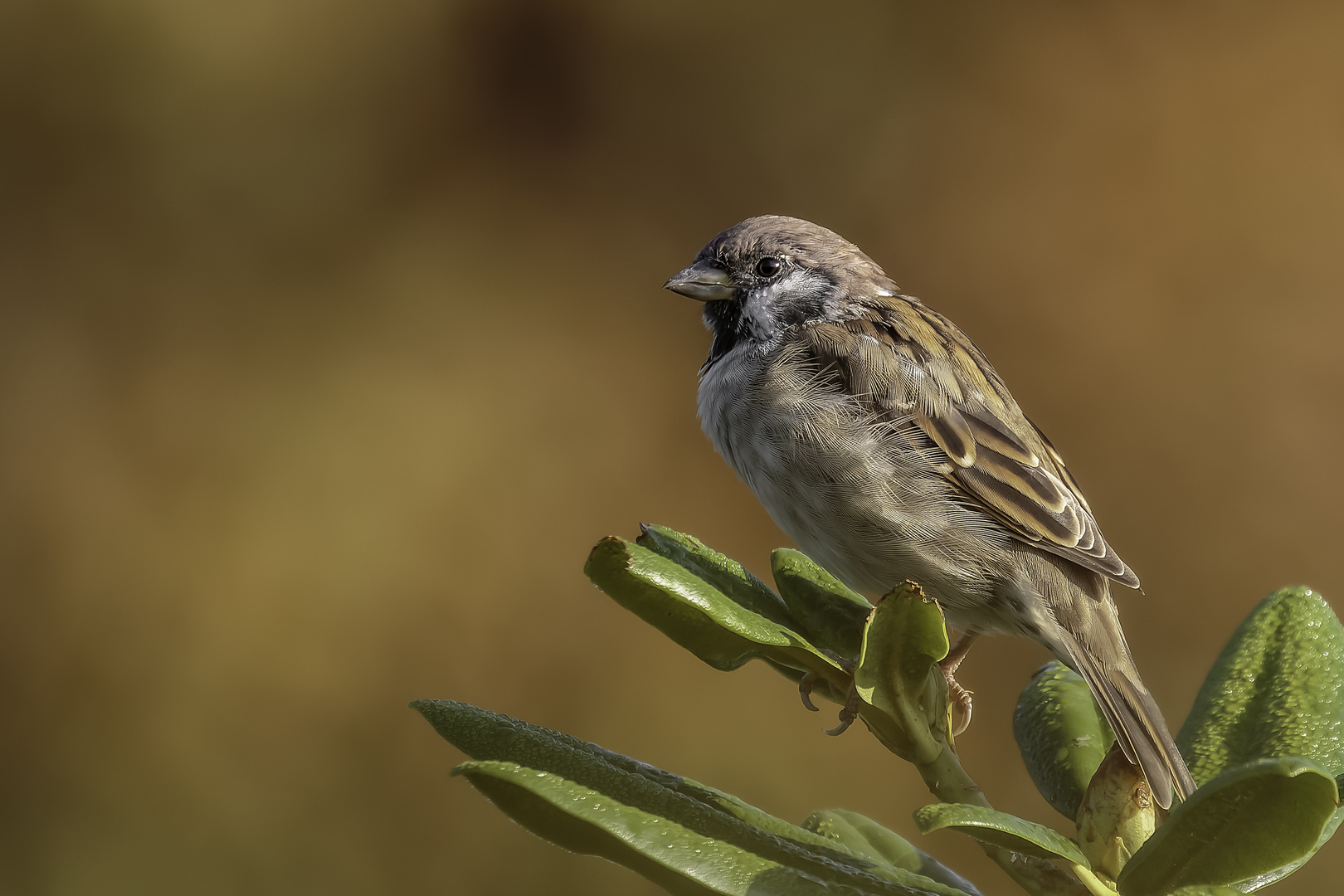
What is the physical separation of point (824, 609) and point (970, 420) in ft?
3.02

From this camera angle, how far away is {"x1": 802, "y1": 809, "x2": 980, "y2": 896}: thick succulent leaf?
1.09 m

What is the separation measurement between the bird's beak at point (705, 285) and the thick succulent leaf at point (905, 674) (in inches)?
56.4

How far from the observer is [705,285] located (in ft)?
7.81

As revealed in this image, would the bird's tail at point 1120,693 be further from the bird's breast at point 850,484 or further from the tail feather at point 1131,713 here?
the bird's breast at point 850,484

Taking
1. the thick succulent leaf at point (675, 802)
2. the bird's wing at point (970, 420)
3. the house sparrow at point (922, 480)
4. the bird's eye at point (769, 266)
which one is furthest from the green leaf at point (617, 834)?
the bird's eye at point (769, 266)

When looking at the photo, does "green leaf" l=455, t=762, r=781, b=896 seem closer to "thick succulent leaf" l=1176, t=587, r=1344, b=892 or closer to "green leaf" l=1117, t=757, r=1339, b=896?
"green leaf" l=1117, t=757, r=1339, b=896

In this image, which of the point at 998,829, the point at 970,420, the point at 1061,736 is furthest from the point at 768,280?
the point at 998,829

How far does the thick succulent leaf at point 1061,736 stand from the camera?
3.86 ft

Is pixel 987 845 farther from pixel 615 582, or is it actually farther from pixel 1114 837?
pixel 615 582

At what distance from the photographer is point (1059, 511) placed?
187 centimetres

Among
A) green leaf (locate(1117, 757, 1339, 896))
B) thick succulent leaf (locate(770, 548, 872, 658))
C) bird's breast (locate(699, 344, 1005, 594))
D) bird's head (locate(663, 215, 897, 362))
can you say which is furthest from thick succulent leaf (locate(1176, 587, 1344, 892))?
bird's head (locate(663, 215, 897, 362))

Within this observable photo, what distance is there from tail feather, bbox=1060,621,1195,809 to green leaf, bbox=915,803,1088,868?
21 cm

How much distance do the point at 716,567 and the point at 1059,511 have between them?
95 cm

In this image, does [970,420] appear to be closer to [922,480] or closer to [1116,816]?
[922,480]
